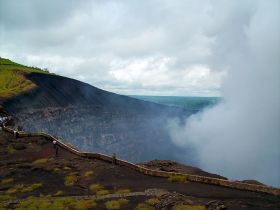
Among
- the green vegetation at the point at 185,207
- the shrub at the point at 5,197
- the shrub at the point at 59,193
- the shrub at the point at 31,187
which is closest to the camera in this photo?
the green vegetation at the point at 185,207

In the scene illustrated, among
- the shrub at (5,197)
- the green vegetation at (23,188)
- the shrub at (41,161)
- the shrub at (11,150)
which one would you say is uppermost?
the shrub at (11,150)

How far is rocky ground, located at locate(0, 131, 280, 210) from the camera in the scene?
1014 inches

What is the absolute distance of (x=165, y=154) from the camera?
418ft

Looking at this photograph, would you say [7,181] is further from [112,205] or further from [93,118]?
[93,118]

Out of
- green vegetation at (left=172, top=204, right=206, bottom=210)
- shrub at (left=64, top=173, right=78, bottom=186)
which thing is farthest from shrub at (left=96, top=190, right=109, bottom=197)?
green vegetation at (left=172, top=204, right=206, bottom=210)

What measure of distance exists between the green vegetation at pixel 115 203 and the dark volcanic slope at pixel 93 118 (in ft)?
213

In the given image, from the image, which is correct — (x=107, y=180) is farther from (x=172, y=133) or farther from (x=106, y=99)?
(x=172, y=133)

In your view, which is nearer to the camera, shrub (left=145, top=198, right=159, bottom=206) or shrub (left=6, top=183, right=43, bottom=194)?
shrub (left=145, top=198, right=159, bottom=206)

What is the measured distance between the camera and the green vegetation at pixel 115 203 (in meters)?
25.8

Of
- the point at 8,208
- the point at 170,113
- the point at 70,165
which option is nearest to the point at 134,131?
the point at 170,113

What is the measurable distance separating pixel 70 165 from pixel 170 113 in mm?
119842

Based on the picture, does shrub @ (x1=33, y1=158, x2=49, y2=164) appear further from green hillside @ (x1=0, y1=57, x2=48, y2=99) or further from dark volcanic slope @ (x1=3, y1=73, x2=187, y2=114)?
green hillside @ (x1=0, y1=57, x2=48, y2=99)

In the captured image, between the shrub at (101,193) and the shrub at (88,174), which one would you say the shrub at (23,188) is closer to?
the shrub at (88,174)

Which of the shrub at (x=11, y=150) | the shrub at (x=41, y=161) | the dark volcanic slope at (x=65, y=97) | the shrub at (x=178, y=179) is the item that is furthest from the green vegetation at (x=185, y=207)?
the dark volcanic slope at (x=65, y=97)
